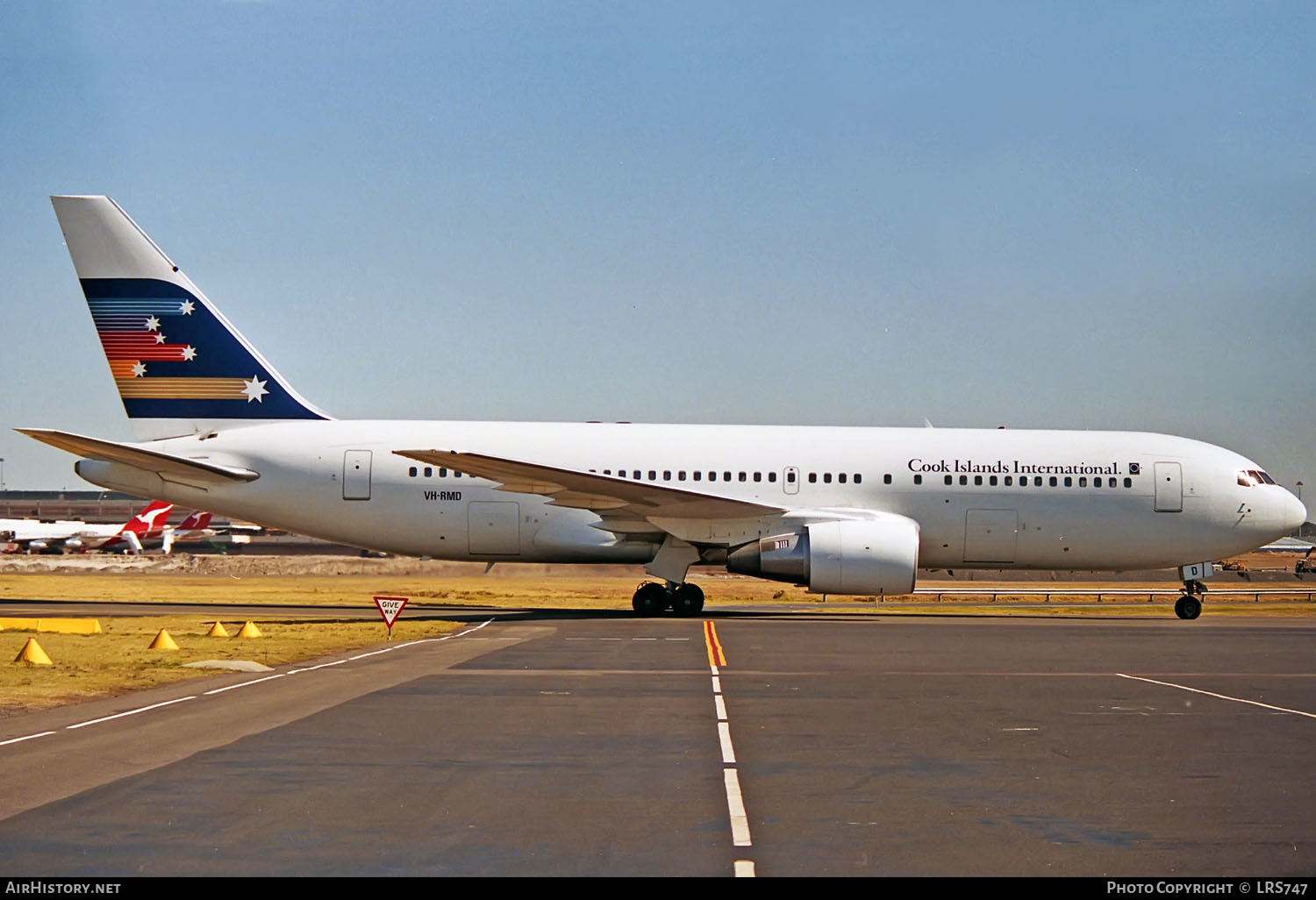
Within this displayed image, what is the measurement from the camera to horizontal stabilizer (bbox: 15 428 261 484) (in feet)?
94.4

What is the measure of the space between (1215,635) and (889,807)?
21.4m

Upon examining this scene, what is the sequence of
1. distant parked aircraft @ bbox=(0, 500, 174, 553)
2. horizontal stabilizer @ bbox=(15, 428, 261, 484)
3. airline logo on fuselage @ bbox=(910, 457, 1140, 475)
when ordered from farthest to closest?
distant parked aircraft @ bbox=(0, 500, 174, 553) → airline logo on fuselage @ bbox=(910, 457, 1140, 475) → horizontal stabilizer @ bbox=(15, 428, 261, 484)

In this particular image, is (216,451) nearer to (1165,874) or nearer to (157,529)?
(1165,874)

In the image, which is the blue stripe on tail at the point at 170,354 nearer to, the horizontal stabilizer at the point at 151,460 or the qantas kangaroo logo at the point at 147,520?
the horizontal stabilizer at the point at 151,460

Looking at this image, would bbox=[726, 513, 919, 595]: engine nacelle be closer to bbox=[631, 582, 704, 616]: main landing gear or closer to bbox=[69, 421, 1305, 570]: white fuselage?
bbox=[69, 421, 1305, 570]: white fuselage

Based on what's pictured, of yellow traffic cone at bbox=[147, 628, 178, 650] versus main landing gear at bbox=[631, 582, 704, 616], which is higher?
main landing gear at bbox=[631, 582, 704, 616]

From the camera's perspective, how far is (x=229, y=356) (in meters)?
33.0

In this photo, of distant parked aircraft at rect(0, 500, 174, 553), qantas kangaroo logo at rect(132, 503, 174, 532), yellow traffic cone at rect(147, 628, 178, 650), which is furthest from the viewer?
distant parked aircraft at rect(0, 500, 174, 553)

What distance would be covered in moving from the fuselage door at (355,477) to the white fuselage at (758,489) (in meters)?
0.05

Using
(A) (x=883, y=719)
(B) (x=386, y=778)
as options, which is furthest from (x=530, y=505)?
(B) (x=386, y=778)

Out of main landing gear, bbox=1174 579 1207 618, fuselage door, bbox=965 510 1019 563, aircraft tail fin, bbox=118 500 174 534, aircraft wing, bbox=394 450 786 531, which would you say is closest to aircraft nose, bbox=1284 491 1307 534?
main landing gear, bbox=1174 579 1207 618

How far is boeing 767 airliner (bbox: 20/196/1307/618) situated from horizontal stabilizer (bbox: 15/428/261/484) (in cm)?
12

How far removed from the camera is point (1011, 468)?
33250 mm

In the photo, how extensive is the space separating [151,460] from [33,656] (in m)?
13.0
